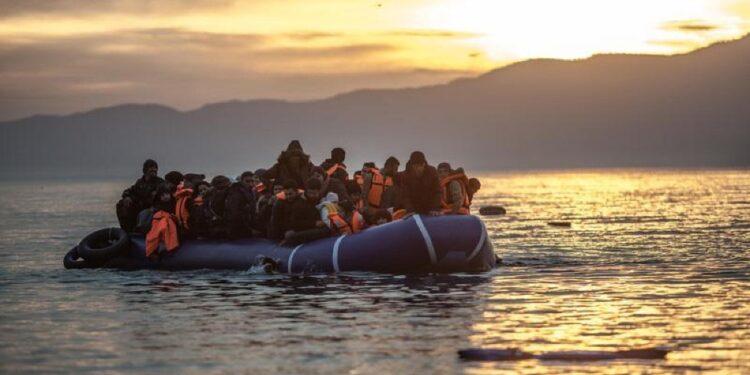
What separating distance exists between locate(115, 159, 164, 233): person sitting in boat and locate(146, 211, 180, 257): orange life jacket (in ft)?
2.30

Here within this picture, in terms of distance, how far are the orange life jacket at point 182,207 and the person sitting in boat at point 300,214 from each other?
7.16ft

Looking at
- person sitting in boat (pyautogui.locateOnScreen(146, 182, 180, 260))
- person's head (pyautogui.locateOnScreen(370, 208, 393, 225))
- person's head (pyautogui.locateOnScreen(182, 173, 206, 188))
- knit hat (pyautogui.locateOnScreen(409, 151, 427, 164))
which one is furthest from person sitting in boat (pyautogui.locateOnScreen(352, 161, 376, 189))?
person sitting in boat (pyautogui.locateOnScreen(146, 182, 180, 260))

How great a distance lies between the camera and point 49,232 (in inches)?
1950

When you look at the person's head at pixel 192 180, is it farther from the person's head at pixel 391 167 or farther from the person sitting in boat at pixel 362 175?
the person's head at pixel 391 167

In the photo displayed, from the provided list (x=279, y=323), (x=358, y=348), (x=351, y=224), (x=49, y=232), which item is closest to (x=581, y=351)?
(x=358, y=348)

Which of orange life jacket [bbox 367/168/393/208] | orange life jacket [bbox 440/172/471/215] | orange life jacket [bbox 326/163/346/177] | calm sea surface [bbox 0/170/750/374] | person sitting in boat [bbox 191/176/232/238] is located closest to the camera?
calm sea surface [bbox 0/170/750/374]

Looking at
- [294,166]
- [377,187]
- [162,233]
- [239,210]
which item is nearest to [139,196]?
[162,233]

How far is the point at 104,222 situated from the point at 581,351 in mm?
47927

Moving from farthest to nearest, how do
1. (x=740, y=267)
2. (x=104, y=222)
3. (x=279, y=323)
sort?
(x=104, y=222), (x=740, y=267), (x=279, y=323)

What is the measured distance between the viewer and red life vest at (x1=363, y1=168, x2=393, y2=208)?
90.0ft

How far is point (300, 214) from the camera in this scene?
2480 cm

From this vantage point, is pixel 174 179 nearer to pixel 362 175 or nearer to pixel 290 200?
pixel 290 200

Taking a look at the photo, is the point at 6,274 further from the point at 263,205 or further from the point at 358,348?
the point at 358,348

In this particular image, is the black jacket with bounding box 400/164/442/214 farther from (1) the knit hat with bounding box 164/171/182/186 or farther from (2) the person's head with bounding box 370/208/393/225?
(1) the knit hat with bounding box 164/171/182/186
